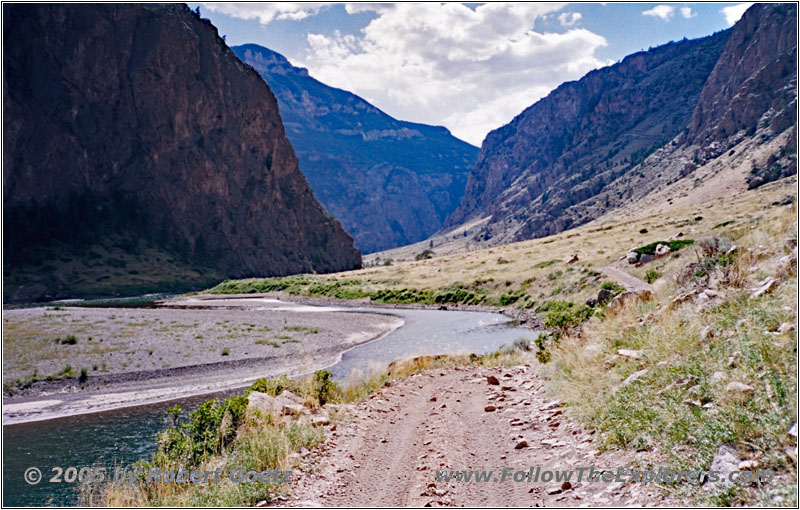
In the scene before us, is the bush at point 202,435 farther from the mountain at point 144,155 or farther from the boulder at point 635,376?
the mountain at point 144,155

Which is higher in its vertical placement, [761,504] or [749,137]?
[749,137]

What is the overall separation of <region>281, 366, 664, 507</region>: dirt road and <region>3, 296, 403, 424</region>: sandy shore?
11482 mm

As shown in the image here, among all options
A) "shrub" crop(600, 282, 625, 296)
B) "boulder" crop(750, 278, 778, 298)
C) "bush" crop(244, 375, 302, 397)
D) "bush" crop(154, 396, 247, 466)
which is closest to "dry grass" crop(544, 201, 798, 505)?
"boulder" crop(750, 278, 778, 298)

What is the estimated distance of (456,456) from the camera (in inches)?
322

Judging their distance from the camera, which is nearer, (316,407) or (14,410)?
(316,407)

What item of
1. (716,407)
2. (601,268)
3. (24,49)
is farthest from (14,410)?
(24,49)

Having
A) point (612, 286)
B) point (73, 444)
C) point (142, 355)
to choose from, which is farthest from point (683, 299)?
→ point (142, 355)

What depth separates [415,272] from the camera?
87.2 meters

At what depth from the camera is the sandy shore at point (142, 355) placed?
72.3 ft

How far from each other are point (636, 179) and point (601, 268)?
17379 centimetres

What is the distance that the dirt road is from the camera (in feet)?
20.7

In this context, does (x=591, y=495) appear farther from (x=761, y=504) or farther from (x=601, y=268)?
(x=601, y=268)

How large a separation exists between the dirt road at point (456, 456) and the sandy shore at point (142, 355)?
11.5 meters

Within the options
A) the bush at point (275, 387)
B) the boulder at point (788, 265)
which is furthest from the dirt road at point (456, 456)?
the boulder at point (788, 265)
